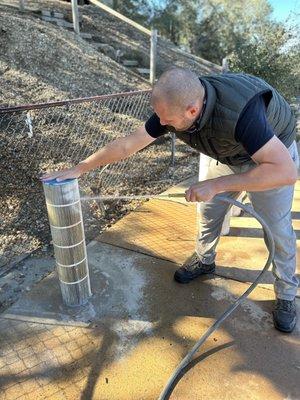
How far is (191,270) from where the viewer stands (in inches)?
105

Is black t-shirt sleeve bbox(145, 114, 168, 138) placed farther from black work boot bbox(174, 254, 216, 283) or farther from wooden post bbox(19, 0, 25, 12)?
wooden post bbox(19, 0, 25, 12)

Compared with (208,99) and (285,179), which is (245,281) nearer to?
(285,179)

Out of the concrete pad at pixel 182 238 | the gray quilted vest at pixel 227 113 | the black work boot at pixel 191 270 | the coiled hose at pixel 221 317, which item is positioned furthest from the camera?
A: the concrete pad at pixel 182 238

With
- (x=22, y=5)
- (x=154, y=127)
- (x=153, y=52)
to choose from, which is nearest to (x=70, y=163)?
(x=154, y=127)

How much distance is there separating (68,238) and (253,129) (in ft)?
3.99

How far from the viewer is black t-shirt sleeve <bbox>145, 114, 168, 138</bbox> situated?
2.12 meters

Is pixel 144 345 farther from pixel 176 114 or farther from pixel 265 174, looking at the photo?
pixel 176 114

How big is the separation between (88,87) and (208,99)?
5087 mm

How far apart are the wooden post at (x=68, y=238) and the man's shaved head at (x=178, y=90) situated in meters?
0.77

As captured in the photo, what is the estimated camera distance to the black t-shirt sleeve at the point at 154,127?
2.12 m

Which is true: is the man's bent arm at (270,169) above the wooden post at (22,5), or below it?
below

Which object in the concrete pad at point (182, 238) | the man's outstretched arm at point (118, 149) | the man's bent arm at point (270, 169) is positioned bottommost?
the concrete pad at point (182, 238)

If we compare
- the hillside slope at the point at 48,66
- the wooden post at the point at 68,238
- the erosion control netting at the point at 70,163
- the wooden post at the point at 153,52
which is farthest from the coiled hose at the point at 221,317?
the wooden post at the point at 153,52

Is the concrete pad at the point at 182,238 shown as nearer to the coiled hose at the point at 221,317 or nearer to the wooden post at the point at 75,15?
the coiled hose at the point at 221,317
